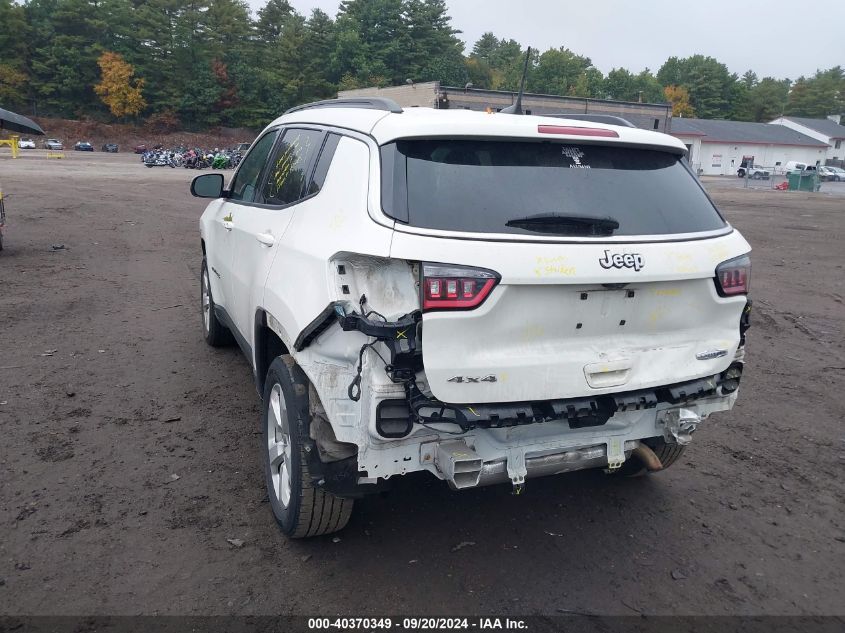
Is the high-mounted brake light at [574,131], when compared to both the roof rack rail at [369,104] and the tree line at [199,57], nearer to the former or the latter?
the roof rack rail at [369,104]

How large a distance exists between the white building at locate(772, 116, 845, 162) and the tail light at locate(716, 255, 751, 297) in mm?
90219

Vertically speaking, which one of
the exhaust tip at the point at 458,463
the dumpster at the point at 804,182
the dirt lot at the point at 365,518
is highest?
the exhaust tip at the point at 458,463

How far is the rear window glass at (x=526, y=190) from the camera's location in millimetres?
2742

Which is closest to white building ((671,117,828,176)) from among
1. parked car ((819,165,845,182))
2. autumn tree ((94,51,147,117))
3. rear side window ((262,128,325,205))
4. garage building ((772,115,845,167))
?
garage building ((772,115,845,167))

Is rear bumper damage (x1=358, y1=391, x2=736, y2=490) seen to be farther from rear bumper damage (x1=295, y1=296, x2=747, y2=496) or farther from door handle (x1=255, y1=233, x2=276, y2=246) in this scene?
door handle (x1=255, y1=233, x2=276, y2=246)

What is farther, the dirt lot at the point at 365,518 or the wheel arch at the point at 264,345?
the wheel arch at the point at 264,345

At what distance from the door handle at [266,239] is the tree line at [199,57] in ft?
244

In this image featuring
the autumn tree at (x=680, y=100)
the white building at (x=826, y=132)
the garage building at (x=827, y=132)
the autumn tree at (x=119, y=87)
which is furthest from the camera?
the autumn tree at (x=680, y=100)

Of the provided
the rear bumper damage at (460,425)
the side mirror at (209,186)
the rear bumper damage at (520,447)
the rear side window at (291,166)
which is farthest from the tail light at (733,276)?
the side mirror at (209,186)

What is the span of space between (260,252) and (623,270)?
207 cm

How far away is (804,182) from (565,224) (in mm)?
43614

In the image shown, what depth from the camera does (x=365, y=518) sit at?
11.7ft

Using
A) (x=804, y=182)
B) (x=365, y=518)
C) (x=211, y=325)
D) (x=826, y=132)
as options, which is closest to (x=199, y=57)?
(x=804, y=182)

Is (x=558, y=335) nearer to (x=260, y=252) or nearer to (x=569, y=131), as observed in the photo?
(x=569, y=131)
